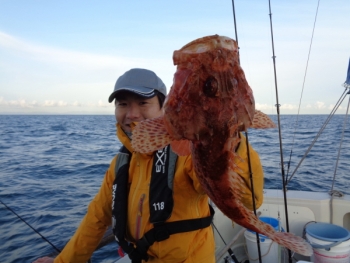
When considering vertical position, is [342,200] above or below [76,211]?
above

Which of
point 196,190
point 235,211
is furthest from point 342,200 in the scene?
point 235,211

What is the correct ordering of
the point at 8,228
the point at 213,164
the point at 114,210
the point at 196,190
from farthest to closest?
the point at 8,228 < the point at 114,210 < the point at 196,190 < the point at 213,164

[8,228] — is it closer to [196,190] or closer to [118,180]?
[118,180]

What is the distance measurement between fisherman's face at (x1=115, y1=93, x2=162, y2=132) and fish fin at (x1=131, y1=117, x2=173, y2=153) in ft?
3.14

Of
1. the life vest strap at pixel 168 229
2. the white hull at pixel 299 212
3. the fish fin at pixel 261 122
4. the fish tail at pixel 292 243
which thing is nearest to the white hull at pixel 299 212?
the white hull at pixel 299 212

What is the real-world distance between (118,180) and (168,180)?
551mm

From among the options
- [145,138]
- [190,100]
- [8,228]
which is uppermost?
[190,100]

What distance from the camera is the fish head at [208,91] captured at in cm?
141

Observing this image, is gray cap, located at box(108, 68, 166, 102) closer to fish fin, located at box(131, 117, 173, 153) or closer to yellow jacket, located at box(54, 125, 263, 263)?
yellow jacket, located at box(54, 125, 263, 263)

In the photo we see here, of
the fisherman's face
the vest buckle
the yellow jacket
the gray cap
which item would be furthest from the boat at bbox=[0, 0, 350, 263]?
the gray cap

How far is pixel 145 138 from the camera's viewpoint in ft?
5.31

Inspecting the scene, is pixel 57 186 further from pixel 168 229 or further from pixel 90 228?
pixel 168 229

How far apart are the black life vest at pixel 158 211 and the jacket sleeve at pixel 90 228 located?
34 centimetres

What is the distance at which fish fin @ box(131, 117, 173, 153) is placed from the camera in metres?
1.60
